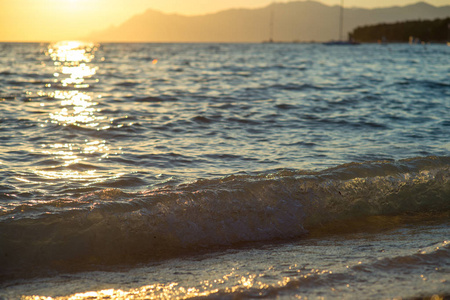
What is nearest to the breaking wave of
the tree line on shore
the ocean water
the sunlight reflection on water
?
the ocean water

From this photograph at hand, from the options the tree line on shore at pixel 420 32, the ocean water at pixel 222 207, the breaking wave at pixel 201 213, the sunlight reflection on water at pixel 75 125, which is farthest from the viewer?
the tree line on shore at pixel 420 32

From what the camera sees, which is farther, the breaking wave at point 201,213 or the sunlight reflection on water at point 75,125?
the sunlight reflection on water at point 75,125

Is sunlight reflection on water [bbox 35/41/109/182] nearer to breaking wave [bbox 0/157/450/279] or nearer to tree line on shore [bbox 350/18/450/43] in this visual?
breaking wave [bbox 0/157/450/279]

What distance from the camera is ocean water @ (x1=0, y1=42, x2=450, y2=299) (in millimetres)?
3455

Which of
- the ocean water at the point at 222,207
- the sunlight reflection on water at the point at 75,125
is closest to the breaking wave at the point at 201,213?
the ocean water at the point at 222,207

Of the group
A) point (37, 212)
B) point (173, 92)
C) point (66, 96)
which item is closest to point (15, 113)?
point (66, 96)

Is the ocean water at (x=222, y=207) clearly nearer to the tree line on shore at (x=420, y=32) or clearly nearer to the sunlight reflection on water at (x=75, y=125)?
the sunlight reflection on water at (x=75, y=125)

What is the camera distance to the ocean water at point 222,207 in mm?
3455

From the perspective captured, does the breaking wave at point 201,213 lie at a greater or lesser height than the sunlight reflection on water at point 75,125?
lesser

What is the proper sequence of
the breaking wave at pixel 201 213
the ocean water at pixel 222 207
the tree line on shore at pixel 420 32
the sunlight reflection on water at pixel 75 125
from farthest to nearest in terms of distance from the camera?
the tree line on shore at pixel 420 32 < the sunlight reflection on water at pixel 75 125 < the breaking wave at pixel 201 213 < the ocean water at pixel 222 207

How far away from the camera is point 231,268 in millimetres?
3721

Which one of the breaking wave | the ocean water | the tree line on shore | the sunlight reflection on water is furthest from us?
the tree line on shore

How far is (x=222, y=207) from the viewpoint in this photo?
192 inches

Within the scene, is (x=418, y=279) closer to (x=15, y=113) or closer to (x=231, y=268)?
(x=231, y=268)
